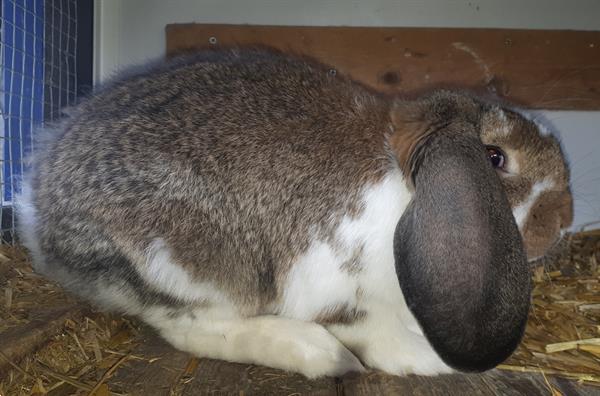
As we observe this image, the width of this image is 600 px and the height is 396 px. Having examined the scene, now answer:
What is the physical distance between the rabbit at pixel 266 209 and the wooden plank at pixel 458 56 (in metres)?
1.52

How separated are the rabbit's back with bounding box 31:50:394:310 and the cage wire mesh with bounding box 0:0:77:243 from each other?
835 mm

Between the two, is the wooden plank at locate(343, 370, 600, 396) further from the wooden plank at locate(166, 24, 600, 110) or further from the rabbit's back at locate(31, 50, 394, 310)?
the wooden plank at locate(166, 24, 600, 110)

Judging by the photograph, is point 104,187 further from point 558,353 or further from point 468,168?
point 558,353

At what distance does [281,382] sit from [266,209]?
1.43ft

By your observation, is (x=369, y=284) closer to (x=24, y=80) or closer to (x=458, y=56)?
(x=24, y=80)

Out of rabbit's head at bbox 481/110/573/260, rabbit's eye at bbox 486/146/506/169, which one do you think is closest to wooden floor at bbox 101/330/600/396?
rabbit's head at bbox 481/110/573/260

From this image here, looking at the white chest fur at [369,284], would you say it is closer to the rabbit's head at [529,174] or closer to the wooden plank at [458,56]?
the rabbit's head at [529,174]

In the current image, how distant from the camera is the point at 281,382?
4.91 ft

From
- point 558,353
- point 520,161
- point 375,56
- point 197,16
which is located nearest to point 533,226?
point 520,161

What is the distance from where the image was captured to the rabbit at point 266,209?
5.24 feet

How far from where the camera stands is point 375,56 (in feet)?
10.7

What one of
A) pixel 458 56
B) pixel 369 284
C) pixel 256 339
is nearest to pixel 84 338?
pixel 256 339

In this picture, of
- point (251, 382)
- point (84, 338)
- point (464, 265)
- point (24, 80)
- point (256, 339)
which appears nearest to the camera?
point (464, 265)

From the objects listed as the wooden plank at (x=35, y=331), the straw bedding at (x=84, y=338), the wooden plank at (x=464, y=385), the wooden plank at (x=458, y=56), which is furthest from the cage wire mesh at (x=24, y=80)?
the wooden plank at (x=464, y=385)
